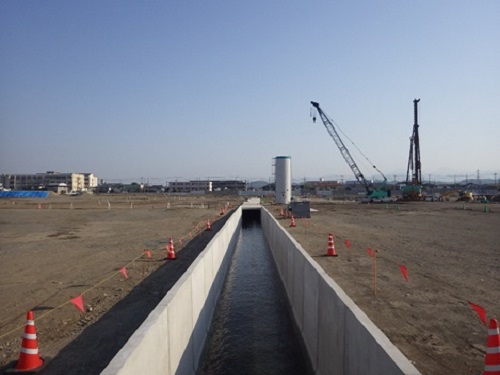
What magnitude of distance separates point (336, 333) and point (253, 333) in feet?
13.4

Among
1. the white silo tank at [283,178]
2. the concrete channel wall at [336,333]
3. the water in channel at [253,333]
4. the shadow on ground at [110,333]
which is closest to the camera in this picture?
the concrete channel wall at [336,333]

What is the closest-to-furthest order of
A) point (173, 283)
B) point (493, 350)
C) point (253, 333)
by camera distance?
1. point (493, 350)
2. point (253, 333)
3. point (173, 283)

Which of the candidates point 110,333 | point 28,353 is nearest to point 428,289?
point 110,333

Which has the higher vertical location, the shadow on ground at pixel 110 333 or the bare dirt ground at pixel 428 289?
the bare dirt ground at pixel 428 289

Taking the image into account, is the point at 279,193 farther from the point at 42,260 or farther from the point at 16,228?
the point at 42,260

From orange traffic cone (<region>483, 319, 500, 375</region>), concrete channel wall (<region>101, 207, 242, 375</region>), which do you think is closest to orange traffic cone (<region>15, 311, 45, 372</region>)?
concrete channel wall (<region>101, 207, 242, 375</region>)

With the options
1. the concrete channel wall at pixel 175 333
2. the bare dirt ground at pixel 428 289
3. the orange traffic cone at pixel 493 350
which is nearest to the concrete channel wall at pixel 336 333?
the bare dirt ground at pixel 428 289

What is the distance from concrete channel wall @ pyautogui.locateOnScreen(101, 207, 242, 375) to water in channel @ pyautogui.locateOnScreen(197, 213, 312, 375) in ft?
1.55

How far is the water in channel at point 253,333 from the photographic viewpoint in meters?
8.35

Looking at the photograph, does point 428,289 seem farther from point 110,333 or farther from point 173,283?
point 110,333


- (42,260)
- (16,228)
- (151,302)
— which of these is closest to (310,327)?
(151,302)

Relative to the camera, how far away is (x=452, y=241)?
67.2ft

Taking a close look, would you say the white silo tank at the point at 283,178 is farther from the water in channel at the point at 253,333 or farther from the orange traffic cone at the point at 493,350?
the orange traffic cone at the point at 493,350

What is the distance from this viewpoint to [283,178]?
5494 centimetres
